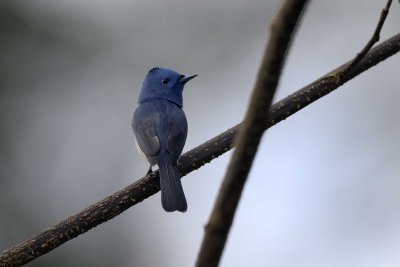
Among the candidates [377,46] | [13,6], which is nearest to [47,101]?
[13,6]

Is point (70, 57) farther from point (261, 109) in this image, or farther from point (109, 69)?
point (261, 109)

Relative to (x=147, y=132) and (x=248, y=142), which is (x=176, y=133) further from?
(x=248, y=142)

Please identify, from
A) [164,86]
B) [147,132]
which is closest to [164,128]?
[147,132]

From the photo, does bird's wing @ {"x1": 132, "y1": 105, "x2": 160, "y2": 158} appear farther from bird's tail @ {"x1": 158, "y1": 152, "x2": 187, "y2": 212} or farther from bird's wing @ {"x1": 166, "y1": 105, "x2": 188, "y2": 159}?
bird's tail @ {"x1": 158, "y1": 152, "x2": 187, "y2": 212}

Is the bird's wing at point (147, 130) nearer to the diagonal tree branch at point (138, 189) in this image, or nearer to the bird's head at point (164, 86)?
the bird's head at point (164, 86)

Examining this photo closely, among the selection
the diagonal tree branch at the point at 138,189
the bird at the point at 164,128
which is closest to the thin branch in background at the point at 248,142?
the diagonal tree branch at the point at 138,189
